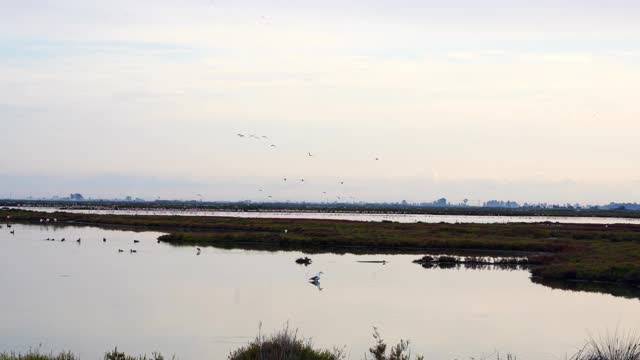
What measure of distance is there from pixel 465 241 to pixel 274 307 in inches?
1235

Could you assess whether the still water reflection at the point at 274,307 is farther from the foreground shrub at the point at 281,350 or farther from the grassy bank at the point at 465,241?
the foreground shrub at the point at 281,350

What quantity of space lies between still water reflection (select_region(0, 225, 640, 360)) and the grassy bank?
159 inches

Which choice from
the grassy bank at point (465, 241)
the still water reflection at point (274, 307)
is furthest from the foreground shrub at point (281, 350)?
the grassy bank at point (465, 241)

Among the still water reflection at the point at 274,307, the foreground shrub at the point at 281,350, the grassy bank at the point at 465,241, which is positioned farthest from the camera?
the grassy bank at the point at 465,241

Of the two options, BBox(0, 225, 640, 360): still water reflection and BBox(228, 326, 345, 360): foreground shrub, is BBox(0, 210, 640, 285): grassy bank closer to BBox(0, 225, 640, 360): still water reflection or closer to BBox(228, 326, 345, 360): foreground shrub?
BBox(0, 225, 640, 360): still water reflection

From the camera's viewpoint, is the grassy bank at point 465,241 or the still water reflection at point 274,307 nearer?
the still water reflection at point 274,307

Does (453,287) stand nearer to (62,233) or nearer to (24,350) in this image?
(24,350)

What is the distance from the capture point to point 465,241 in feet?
183

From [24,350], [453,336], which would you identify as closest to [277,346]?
[24,350]

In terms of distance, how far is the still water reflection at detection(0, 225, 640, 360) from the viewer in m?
21.0

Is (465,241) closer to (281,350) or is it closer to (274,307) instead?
(274,307)

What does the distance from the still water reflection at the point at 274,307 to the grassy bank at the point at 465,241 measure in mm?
4049

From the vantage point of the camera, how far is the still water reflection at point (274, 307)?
21000mm

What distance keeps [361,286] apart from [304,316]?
8326 mm
